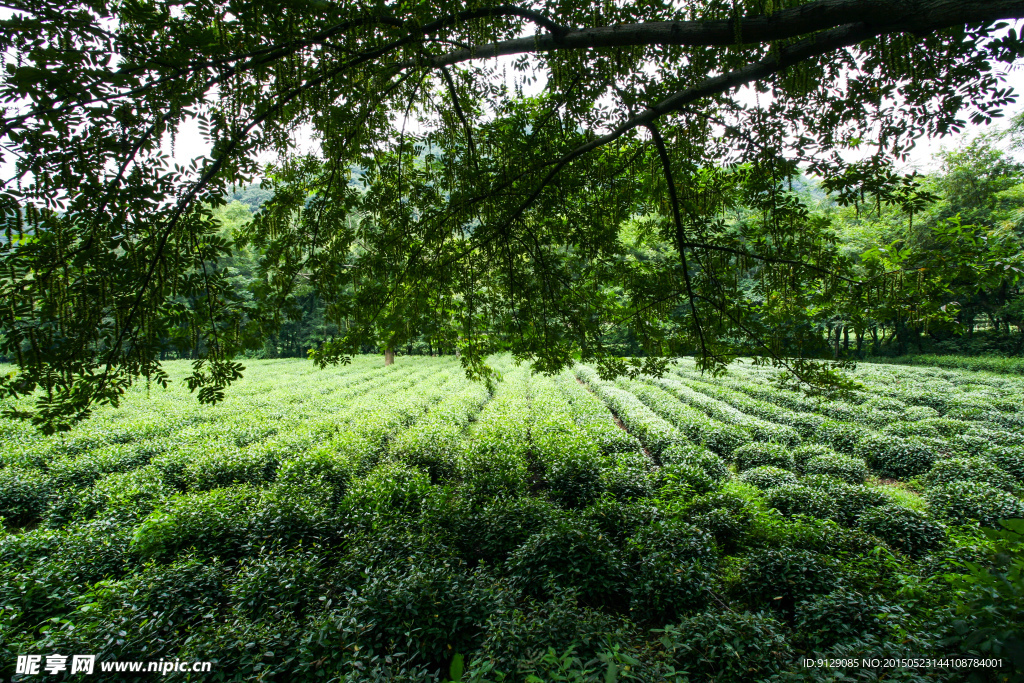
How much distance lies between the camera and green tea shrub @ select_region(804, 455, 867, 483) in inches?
278

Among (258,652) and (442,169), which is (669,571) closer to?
(258,652)

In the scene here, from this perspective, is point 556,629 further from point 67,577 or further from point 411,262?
point 67,577

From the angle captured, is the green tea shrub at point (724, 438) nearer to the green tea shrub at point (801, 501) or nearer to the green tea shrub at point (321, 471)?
the green tea shrub at point (801, 501)

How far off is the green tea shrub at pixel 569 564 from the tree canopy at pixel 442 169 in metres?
2.39

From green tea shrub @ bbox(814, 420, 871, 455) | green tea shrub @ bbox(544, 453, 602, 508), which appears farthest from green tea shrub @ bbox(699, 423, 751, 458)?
green tea shrub @ bbox(544, 453, 602, 508)

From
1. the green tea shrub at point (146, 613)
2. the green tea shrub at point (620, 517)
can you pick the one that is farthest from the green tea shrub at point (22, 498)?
the green tea shrub at point (620, 517)

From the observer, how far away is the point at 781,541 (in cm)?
459

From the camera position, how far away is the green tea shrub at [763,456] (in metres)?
7.85

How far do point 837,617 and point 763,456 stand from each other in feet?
18.0

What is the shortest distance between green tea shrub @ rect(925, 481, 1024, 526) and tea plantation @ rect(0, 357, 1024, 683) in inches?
1.6

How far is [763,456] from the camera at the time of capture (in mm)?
8109

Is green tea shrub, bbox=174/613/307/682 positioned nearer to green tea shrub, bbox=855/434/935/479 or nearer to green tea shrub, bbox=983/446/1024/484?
green tea shrub, bbox=855/434/935/479

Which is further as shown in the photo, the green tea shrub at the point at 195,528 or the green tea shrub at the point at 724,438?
the green tea shrub at the point at 724,438

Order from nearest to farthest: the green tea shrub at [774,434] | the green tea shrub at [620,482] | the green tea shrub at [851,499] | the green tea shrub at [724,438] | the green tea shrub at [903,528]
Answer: the green tea shrub at [903,528] → the green tea shrub at [851,499] → the green tea shrub at [620,482] → the green tea shrub at [724,438] → the green tea shrub at [774,434]
